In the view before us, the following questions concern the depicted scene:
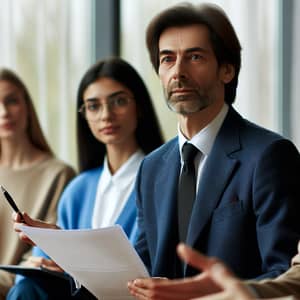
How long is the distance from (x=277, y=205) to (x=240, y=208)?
114 millimetres

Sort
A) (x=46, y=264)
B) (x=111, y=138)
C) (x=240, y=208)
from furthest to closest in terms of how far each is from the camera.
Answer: (x=111, y=138)
(x=46, y=264)
(x=240, y=208)

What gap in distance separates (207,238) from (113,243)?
1.14ft

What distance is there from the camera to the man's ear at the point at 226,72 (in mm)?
2656

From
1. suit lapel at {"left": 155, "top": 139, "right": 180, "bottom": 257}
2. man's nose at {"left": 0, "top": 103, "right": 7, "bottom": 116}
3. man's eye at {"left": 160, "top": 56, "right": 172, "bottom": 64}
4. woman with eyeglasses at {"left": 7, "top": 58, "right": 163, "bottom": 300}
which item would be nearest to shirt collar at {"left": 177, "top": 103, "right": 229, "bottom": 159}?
suit lapel at {"left": 155, "top": 139, "right": 180, "bottom": 257}

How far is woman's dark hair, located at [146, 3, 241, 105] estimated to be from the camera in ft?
8.57

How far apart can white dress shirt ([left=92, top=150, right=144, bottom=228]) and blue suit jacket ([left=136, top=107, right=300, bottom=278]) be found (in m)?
0.69

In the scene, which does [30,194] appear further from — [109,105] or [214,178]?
[214,178]

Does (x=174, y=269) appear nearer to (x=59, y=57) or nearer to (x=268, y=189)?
(x=268, y=189)

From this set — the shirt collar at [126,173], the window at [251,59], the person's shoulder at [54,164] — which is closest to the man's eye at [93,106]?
the shirt collar at [126,173]

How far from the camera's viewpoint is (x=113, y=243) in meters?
2.23

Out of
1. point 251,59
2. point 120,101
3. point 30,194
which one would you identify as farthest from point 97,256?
point 251,59

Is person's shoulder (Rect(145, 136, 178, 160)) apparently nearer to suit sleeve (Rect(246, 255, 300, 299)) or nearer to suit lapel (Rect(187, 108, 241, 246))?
suit lapel (Rect(187, 108, 241, 246))

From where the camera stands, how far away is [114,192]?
340cm

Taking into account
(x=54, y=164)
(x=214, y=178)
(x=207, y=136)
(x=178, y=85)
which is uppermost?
(x=178, y=85)
